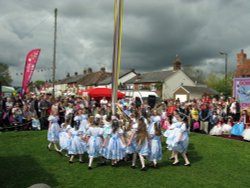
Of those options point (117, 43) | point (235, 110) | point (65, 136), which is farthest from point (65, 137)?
point (235, 110)

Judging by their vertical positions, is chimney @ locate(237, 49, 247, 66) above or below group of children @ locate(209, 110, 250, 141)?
above

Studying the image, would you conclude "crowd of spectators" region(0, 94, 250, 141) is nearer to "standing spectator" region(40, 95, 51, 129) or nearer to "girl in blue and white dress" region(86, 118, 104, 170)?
"standing spectator" region(40, 95, 51, 129)

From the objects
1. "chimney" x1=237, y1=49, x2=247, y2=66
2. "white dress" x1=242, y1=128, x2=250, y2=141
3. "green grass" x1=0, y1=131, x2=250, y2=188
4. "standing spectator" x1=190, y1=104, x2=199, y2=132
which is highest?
"chimney" x1=237, y1=49, x2=247, y2=66

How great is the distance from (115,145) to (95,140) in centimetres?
68

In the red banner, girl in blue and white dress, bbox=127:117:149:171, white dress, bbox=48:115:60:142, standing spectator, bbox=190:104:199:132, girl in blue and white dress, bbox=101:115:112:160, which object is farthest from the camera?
the red banner

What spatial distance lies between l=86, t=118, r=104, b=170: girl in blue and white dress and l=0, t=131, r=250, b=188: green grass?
0.48m

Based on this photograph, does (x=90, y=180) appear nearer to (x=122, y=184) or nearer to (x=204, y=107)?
(x=122, y=184)

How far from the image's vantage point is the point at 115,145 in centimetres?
958

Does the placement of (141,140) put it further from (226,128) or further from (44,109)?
(44,109)

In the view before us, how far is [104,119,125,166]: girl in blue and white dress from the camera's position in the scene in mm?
9539

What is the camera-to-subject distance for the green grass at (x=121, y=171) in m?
7.96

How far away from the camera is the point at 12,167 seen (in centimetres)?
925

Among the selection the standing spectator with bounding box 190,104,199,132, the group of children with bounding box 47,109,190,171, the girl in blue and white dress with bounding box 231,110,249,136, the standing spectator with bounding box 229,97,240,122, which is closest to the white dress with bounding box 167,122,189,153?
the group of children with bounding box 47,109,190,171

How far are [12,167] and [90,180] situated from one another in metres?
2.86
